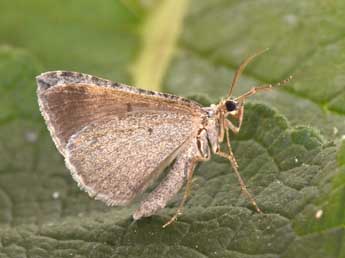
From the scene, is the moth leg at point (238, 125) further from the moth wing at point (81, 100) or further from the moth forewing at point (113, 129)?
the moth wing at point (81, 100)

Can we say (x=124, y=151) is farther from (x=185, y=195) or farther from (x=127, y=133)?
(x=185, y=195)

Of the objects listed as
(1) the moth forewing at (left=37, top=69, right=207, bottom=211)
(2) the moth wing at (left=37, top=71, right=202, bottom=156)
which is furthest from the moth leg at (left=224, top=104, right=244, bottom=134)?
(2) the moth wing at (left=37, top=71, right=202, bottom=156)

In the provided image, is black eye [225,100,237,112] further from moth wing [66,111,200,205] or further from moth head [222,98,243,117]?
moth wing [66,111,200,205]

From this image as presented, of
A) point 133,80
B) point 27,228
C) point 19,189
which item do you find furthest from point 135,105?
point 133,80

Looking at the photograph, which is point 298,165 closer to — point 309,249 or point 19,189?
point 309,249

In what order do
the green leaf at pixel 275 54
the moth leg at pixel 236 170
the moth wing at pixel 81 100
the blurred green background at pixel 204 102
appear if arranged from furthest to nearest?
1. the green leaf at pixel 275 54
2. the moth wing at pixel 81 100
3. the moth leg at pixel 236 170
4. the blurred green background at pixel 204 102

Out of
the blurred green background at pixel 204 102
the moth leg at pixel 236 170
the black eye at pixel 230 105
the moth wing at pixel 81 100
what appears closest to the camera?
the blurred green background at pixel 204 102

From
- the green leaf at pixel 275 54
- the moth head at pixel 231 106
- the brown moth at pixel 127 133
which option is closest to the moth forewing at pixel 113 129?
the brown moth at pixel 127 133

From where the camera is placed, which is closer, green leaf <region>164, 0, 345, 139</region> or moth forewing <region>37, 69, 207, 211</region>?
moth forewing <region>37, 69, 207, 211</region>

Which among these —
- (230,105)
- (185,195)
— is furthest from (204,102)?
(185,195)
